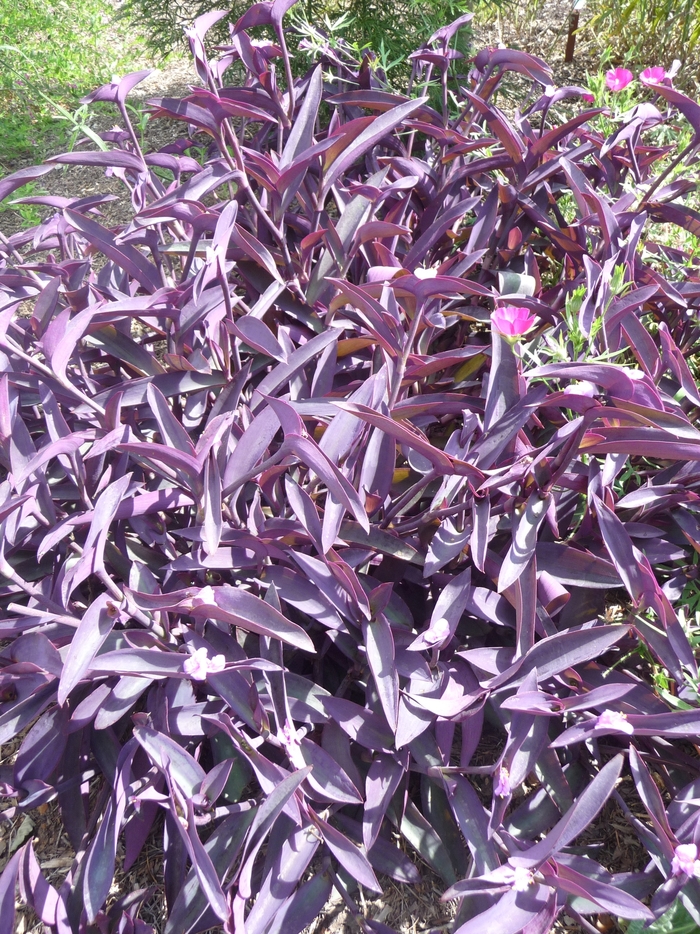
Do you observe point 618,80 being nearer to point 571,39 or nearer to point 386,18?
point 386,18

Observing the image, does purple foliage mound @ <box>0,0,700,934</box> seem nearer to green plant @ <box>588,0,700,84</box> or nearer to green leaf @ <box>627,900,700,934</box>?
green leaf @ <box>627,900,700,934</box>

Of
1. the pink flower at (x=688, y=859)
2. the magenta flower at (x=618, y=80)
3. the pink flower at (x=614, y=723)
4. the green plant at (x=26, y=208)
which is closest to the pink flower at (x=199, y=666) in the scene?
the pink flower at (x=614, y=723)

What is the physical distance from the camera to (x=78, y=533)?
1409mm

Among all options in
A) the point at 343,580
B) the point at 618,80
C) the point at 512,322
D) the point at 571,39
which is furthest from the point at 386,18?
the point at 343,580

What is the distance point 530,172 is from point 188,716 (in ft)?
4.84

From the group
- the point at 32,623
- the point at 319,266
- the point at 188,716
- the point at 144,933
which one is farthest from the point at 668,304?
the point at 144,933

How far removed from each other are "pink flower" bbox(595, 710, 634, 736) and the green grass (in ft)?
10.5

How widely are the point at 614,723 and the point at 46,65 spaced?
3661 mm

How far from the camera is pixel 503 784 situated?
1.06 metres

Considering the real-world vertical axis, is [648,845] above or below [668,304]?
below

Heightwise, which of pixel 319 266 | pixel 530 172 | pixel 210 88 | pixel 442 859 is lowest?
pixel 442 859

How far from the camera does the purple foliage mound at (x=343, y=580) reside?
41.8 inches

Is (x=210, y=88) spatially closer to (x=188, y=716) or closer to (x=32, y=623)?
(x=32, y=623)

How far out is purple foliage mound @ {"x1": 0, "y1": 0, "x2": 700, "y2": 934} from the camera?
3.49ft
